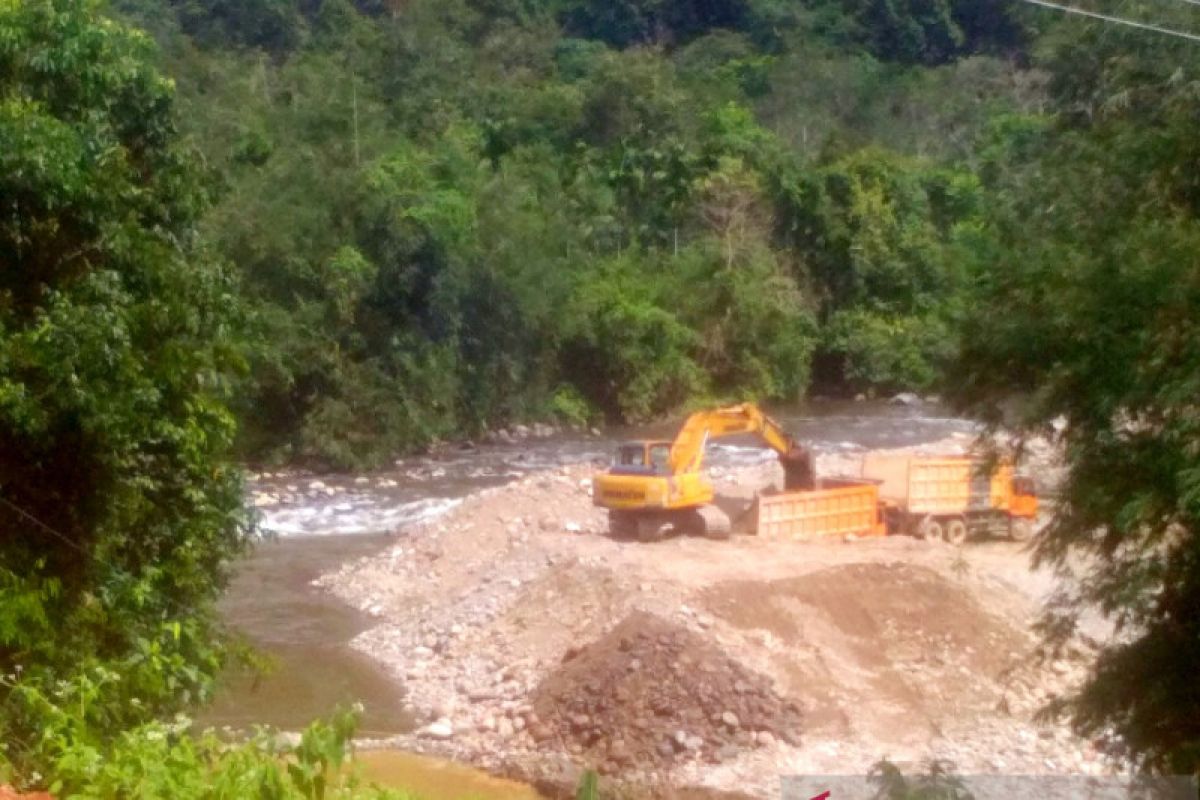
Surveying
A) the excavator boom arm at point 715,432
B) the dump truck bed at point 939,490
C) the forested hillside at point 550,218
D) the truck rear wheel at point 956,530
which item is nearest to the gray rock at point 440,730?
the excavator boom arm at point 715,432

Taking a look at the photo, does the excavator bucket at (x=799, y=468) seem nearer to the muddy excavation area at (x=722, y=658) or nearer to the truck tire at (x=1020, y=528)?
the muddy excavation area at (x=722, y=658)

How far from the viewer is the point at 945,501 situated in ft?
71.6

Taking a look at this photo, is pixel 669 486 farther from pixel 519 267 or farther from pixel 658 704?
pixel 519 267

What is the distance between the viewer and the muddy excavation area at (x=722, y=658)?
1412 centimetres

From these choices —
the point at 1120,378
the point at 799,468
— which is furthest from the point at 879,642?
the point at 1120,378

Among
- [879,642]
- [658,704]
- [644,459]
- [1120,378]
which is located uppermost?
[1120,378]

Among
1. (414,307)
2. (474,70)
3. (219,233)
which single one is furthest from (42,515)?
(474,70)

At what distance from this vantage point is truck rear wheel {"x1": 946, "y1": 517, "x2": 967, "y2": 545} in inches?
853

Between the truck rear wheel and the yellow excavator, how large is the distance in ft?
9.98

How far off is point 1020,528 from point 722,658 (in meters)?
8.66

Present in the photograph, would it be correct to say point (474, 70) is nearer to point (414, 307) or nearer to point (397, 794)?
point (414, 307)

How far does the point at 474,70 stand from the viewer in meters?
57.8

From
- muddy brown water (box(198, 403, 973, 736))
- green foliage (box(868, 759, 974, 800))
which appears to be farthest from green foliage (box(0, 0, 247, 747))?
green foliage (box(868, 759, 974, 800))

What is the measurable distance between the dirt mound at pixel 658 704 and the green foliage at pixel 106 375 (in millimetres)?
4842
